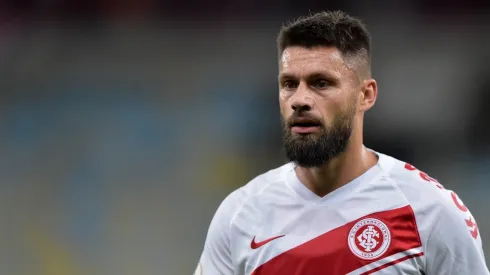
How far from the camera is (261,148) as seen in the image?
5.91 metres

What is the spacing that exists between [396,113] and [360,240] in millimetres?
3567

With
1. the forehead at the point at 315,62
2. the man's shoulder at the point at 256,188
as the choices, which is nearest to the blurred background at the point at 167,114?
the man's shoulder at the point at 256,188

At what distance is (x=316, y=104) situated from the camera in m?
2.39

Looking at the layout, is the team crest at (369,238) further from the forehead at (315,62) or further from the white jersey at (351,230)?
the forehead at (315,62)

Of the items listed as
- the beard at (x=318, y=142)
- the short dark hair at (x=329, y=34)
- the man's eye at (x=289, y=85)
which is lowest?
the beard at (x=318, y=142)

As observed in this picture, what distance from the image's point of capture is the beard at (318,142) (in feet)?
7.90

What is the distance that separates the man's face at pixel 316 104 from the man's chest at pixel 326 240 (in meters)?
0.20

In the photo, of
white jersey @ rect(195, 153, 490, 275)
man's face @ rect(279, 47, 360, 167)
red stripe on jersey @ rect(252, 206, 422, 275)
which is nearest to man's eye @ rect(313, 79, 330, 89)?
man's face @ rect(279, 47, 360, 167)

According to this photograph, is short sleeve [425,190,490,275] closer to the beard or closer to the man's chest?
the man's chest

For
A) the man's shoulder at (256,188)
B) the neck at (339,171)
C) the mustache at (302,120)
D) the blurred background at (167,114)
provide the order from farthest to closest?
the blurred background at (167,114), the man's shoulder at (256,188), the neck at (339,171), the mustache at (302,120)

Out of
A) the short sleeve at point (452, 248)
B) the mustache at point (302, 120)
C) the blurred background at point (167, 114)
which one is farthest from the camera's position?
the blurred background at point (167, 114)

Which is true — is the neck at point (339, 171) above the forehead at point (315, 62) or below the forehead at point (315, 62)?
below

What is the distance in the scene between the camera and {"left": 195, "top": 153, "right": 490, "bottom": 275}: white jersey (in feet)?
7.55

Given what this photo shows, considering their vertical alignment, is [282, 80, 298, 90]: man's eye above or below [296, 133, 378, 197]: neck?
above
